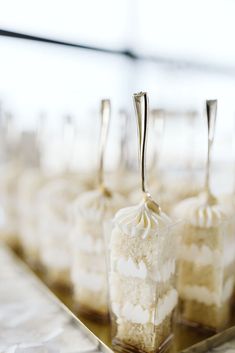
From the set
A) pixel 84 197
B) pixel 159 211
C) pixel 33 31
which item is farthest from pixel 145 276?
pixel 33 31

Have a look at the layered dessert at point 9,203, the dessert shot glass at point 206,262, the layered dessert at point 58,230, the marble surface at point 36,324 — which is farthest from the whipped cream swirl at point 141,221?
the layered dessert at point 9,203

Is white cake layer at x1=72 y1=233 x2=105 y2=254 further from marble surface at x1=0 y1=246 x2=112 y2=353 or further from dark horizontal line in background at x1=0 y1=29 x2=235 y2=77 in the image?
dark horizontal line in background at x1=0 y1=29 x2=235 y2=77

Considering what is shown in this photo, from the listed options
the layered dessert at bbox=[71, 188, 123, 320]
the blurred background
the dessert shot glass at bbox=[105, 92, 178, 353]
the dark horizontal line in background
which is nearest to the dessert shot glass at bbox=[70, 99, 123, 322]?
the layered dessert at bbox=[71, 188, 123, 320]

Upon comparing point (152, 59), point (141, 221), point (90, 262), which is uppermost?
point (152, 59)

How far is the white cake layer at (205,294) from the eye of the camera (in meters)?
0.70

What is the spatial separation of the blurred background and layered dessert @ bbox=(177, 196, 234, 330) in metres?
0.33

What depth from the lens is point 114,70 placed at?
1.71 m

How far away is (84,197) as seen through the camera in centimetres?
80

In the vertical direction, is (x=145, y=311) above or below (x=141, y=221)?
below

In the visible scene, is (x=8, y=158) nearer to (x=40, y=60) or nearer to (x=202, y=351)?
(x=40, y=60)

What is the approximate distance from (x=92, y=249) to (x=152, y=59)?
0.96m

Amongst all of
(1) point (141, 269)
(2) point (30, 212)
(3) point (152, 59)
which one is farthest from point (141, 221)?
(3) point (152, 59)

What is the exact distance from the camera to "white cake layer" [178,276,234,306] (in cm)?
70

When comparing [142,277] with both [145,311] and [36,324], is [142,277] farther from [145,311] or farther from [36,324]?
[36,324]
